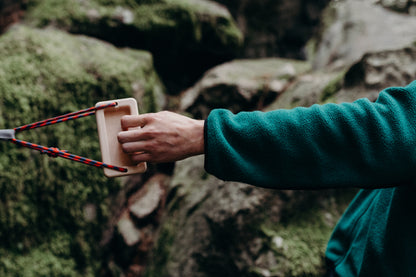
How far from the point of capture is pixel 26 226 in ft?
8.54

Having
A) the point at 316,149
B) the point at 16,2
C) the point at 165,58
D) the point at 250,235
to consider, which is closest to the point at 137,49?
the point at 165,58

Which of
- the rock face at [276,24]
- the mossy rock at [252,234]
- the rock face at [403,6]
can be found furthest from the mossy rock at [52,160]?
the rock face at [403,6]

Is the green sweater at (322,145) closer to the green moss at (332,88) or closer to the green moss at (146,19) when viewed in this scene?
the green moss at (332,88)

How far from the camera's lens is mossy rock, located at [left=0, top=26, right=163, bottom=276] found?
8.15 ft

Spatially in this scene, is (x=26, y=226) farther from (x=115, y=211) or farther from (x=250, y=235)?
(x=250, y=235)

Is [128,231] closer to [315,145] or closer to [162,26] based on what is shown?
[315,145]

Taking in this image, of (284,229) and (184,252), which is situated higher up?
(284,229)

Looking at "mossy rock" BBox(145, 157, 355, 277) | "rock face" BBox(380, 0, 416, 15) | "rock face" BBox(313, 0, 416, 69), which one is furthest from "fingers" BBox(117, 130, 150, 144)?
"rock face" BBox(380, 0, 416, 15)

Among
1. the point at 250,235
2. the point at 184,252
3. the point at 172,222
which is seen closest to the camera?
the point at 250,235

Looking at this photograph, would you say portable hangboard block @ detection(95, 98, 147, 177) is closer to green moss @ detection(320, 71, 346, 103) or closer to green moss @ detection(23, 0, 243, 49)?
green moss @ detection(320, 71, 346, 103)

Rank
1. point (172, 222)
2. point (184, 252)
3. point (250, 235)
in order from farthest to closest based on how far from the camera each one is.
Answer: point (172, 222), point (184, 252), point (250, 235)

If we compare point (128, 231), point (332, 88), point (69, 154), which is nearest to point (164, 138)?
point (69, 154)

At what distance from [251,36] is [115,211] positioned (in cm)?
436

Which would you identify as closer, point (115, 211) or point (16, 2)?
point (115, 211)
